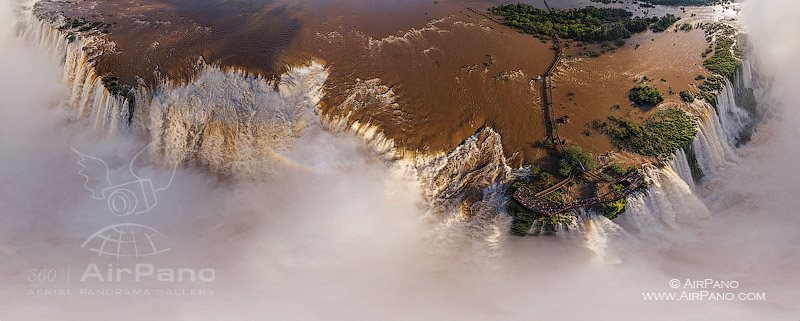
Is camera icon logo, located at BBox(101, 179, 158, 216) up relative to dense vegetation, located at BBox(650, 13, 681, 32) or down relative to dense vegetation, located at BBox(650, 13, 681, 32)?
down

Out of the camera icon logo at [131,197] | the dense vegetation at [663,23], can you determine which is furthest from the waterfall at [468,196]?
the dense vegetation at [663,23]

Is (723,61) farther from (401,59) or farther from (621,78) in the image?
(401,59)

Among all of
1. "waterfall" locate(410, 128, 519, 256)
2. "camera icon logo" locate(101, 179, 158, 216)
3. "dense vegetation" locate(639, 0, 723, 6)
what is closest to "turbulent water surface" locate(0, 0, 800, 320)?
"waterfall" locate(410, 128, 519, 256)

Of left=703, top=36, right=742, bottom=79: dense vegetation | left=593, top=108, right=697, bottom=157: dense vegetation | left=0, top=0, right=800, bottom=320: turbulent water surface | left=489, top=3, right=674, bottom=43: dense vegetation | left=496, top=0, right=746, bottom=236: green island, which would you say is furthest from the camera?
left=489, top=3, right=674, bottom=43: dense vegetation

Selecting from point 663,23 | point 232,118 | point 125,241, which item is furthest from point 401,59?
point 663,23

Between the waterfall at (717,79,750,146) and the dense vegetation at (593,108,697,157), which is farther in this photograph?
the waterfall at (717,79,750,146)

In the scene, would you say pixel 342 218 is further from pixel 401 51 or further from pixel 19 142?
pixel 19 142

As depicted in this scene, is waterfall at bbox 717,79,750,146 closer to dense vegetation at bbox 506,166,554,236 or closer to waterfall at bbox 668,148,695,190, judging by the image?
waterfall at bbox 668,148,695,190

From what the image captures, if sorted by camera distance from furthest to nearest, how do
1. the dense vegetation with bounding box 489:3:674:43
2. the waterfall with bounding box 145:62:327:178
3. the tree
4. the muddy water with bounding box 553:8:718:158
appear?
the dense vegetation with bounding box 489:3:674:43 → the muddy water with bounding box 553:8:718:158 → the waterfall with bounding box 145:62:327:178 → the tree
